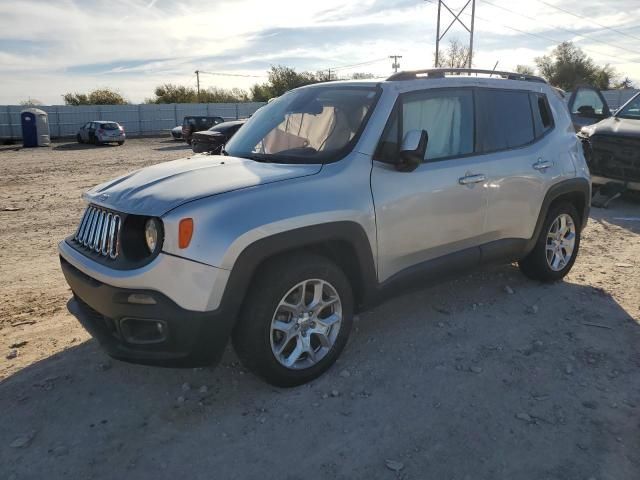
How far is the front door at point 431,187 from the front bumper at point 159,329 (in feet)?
4.02

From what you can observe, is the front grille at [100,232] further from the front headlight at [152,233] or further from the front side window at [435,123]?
the front side window at [435,123]

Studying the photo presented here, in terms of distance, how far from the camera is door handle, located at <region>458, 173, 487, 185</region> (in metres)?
3.92

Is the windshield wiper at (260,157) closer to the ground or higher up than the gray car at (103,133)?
closer to the ground

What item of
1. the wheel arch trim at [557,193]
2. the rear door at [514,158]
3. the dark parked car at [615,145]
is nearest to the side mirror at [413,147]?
the rear door at [514,158]

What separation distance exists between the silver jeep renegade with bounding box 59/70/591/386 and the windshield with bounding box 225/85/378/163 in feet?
0.05

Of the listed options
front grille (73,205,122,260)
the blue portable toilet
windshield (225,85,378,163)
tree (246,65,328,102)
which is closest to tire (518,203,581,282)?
Answer: windshield (225,85,378,163)

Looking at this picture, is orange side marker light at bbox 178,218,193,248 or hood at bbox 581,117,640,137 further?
hood at bbox 581,117,640,137

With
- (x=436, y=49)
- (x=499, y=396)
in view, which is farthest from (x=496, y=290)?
(x=436, y=49)

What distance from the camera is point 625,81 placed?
5509cm

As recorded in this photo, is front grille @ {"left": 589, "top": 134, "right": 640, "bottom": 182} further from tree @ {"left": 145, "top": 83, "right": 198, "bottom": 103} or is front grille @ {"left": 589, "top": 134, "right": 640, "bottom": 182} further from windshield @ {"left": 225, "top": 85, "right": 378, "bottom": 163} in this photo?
tree @ {"left": 145, "top": 83, "right": 198, "bottom": 103}

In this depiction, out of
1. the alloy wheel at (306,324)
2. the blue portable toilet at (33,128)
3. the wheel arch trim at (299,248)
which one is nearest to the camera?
the wheel arch trim at (299,248)

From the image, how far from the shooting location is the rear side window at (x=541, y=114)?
472cm

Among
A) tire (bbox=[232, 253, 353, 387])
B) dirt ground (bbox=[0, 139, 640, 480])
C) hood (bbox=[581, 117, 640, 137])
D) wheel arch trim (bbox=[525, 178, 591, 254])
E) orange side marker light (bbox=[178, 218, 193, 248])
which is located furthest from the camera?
hood (bbox=[581, 117, 640, 137])

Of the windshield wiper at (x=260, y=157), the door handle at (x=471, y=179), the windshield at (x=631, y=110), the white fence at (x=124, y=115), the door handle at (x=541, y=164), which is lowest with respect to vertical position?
the door handle at (x=471, y=179)
